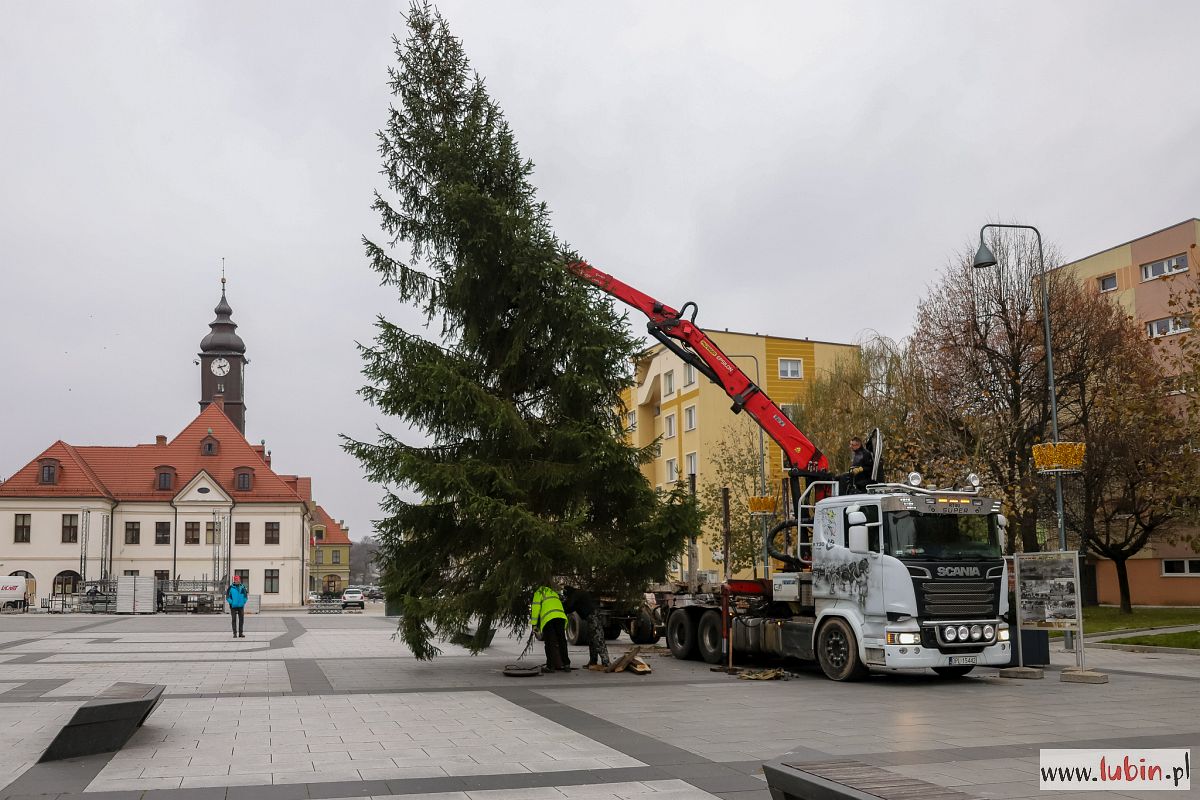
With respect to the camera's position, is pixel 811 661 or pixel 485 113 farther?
pixel 485 113


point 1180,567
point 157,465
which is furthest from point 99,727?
point 157,465

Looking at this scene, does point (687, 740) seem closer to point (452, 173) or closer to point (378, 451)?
point (378, 451)

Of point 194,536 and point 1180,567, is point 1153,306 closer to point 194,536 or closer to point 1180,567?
point 1180,567

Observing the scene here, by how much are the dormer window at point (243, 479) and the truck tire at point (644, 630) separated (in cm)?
5459

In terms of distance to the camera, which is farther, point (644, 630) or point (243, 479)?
point (243, 479)

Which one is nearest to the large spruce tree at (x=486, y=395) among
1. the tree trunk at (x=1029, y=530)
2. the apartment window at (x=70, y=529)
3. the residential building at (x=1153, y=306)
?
the tree trunk at (x=1029, y=530)

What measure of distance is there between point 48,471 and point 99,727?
69.2 meters

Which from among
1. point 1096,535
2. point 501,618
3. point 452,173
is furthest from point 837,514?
point 1096,535

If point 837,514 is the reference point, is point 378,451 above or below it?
above

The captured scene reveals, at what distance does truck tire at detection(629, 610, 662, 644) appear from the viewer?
2552 centimetres

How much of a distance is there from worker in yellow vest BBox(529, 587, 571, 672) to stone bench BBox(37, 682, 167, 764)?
8040mm

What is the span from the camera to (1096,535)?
38406 millimetres

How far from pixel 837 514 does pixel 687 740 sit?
7466 mm

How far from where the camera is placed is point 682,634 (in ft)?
69.6
